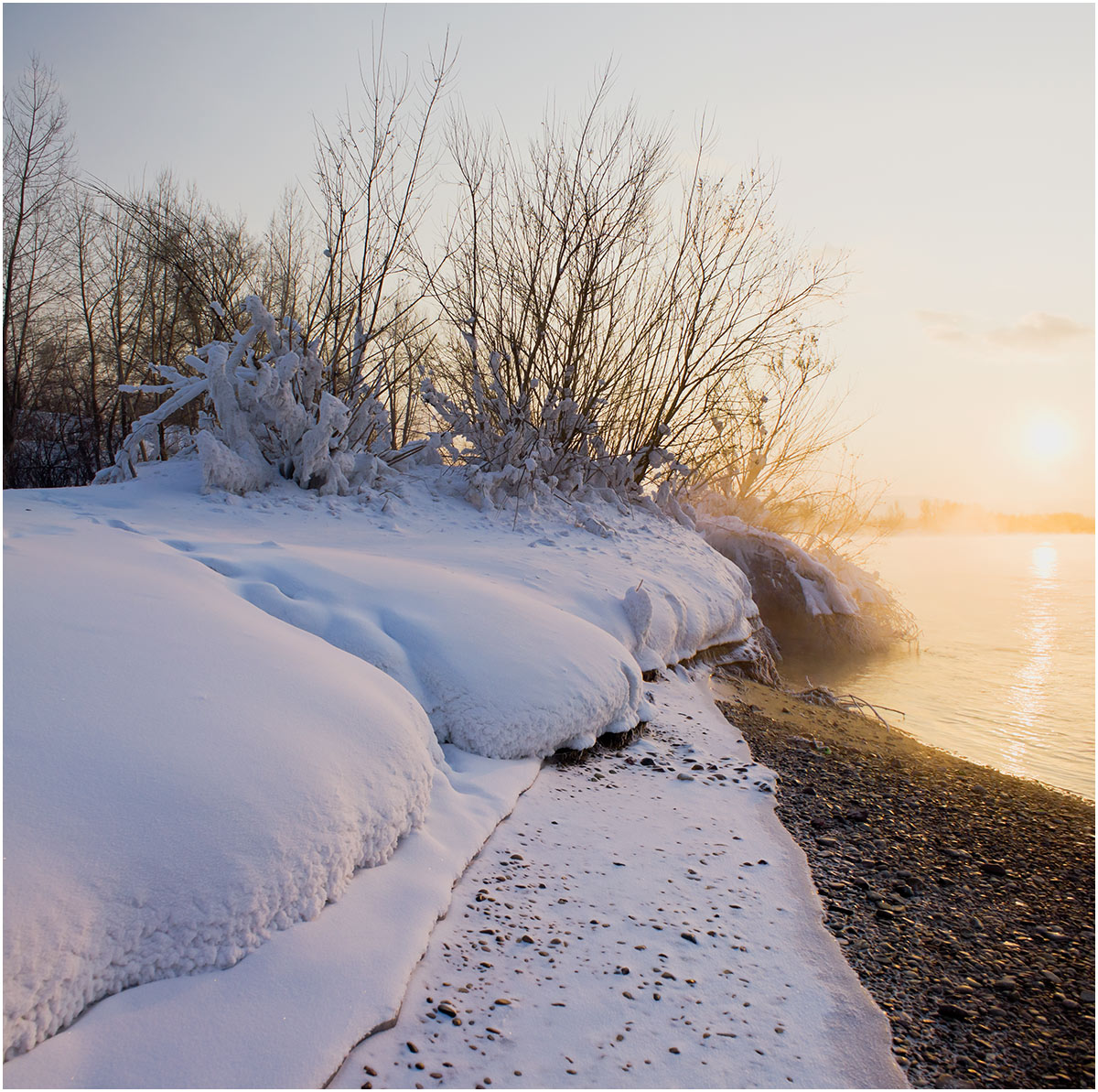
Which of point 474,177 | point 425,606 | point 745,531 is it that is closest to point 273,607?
point 425,606

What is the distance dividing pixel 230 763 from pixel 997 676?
738 cm

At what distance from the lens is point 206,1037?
119 cm

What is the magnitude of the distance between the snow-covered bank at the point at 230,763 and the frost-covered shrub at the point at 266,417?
174 centimetres

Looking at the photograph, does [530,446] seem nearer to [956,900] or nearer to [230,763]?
[956,900]

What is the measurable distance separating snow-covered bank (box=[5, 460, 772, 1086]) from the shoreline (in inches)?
37.6

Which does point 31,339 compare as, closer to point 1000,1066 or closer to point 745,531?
point 745,531

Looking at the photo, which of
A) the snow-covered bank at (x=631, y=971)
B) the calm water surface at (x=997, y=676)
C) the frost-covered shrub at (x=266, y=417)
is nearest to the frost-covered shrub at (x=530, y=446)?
the frost-covered shrub at (x=266, y=417)

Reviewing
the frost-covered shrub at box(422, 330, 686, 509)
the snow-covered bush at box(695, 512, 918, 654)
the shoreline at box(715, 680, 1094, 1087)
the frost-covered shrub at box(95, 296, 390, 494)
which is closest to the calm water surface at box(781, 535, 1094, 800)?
the snow-covered bush at box(695, 512, 918, 654)

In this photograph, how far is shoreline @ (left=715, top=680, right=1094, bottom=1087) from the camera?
59.7 inches

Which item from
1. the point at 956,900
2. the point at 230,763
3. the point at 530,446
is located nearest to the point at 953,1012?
the point at 956,900

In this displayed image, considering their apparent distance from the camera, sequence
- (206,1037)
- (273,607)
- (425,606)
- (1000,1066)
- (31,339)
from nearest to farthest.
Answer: (206,1037) → (1000,1066) → (273,607) → (425,606) → (31,339)

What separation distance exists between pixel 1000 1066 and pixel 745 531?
802 cm

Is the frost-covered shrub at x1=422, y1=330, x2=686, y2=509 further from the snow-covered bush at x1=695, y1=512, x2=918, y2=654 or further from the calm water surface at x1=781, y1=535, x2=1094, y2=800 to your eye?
the calm water surface at x1=781, y1=535, x2=1094, y2=800

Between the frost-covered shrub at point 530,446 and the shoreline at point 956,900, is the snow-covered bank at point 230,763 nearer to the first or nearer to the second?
the shoreline at point 956,900
